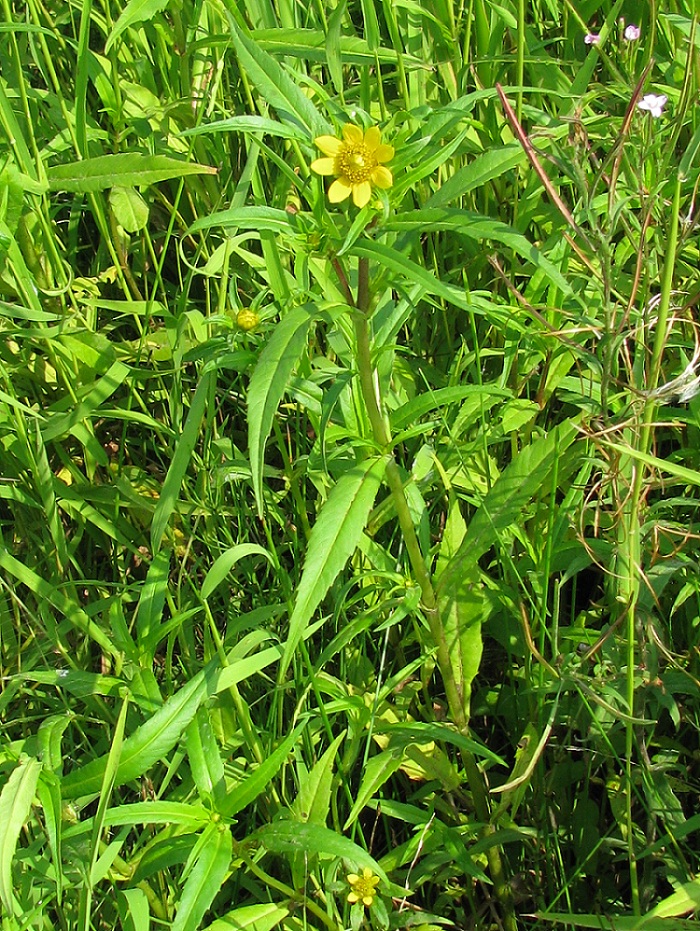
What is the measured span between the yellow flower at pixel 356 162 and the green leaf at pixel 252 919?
0.98 metres

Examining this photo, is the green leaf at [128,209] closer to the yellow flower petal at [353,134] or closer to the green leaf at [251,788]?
the yellow flower petal at [353,134]

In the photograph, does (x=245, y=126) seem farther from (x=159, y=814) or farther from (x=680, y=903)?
(x=680, y=903)

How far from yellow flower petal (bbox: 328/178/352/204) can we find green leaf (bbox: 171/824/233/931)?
0.81 meters

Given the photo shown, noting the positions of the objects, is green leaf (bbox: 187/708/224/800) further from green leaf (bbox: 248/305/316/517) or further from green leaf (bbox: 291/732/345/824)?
green leaf (bbox: 248/305/316/517)

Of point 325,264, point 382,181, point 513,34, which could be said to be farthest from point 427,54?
point 382,181

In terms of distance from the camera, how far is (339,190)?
1168 mm

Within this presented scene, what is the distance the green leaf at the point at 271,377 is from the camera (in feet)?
3.44

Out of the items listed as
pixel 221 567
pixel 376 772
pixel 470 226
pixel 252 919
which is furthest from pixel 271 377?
pixel 252 919

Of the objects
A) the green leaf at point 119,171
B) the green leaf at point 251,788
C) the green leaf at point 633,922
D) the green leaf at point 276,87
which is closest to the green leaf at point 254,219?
the green leaf at point 276,87

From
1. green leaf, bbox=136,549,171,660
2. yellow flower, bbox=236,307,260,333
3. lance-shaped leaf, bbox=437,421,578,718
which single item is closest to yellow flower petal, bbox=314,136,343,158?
yellow flower, bbox=236,307,260,333

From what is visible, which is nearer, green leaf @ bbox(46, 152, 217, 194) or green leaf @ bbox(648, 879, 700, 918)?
green leaf @ bbox(648, 879, 700, 918)

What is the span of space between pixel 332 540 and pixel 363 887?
1.98ft

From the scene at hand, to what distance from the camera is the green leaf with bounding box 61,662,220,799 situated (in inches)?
50.2

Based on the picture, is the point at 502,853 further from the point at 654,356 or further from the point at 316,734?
the point at 654,356
